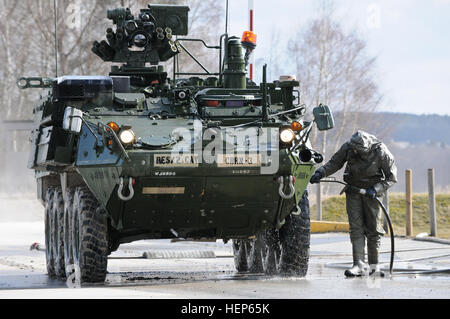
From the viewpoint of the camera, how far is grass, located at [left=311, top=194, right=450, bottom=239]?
23594 mm

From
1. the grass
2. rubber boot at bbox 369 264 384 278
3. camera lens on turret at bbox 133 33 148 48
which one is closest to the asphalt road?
rubber boot at bbox 369 264 384 278

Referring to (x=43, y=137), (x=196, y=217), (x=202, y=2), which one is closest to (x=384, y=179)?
(x=196, y=217)

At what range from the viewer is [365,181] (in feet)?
40.7

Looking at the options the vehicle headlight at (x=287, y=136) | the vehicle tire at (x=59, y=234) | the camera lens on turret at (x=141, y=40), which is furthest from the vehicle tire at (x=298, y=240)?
the camera lens on turret at (x=141, y=40)

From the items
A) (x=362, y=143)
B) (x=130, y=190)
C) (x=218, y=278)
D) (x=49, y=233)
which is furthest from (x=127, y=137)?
(x=49, y=233)

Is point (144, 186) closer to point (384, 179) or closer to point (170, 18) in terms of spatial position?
point (384, 179)

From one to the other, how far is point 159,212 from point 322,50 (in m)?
31.3

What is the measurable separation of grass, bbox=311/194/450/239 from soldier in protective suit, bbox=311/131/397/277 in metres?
9.35

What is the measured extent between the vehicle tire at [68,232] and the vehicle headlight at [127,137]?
1.76 m

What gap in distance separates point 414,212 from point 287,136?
550 inches

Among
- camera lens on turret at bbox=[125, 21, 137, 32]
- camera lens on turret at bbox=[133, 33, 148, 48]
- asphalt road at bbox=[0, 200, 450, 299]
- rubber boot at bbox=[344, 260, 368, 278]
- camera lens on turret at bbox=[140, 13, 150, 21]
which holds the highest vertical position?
camera lens on turret at bbox=[140, 13, 150, 21]

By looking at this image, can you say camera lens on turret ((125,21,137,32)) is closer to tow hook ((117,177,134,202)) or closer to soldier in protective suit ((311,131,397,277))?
soldier in protective suit ((311,131,397,277))

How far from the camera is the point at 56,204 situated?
13.8 m

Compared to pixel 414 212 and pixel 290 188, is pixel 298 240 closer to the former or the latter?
pixel 290 188
